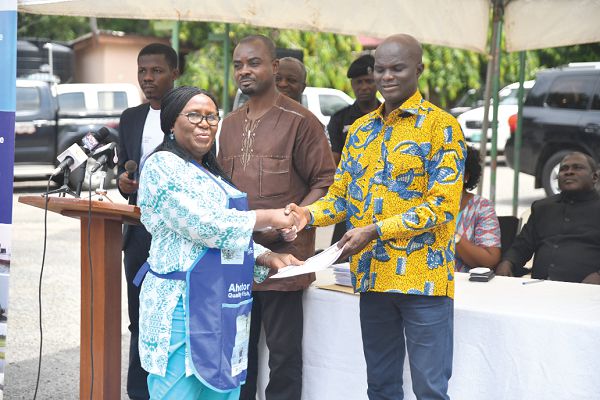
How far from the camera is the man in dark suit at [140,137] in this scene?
187 inches

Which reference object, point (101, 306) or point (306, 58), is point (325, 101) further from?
point (101, 306)

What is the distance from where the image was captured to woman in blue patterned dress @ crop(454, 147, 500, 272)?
4977mm

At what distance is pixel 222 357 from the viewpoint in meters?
3.20

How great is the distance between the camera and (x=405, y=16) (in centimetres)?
624

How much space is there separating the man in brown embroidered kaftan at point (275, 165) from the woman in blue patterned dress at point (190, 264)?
2.99 ft

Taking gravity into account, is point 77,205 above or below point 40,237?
above

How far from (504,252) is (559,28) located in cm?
199

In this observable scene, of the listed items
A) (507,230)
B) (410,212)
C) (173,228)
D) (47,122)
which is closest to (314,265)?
(410,212)

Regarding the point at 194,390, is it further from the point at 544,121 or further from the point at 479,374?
the point at 544,121

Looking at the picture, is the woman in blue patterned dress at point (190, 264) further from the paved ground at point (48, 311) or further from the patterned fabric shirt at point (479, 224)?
the paved ground at point (48, 311)

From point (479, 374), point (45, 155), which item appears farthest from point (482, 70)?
point (479, 374)

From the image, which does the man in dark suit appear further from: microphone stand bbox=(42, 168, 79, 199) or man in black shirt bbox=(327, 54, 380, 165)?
man in black shirt bbox=(327, 54, 380, 165)

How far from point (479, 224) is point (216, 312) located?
7.46ft

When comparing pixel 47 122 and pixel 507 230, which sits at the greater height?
pixel 47 122
